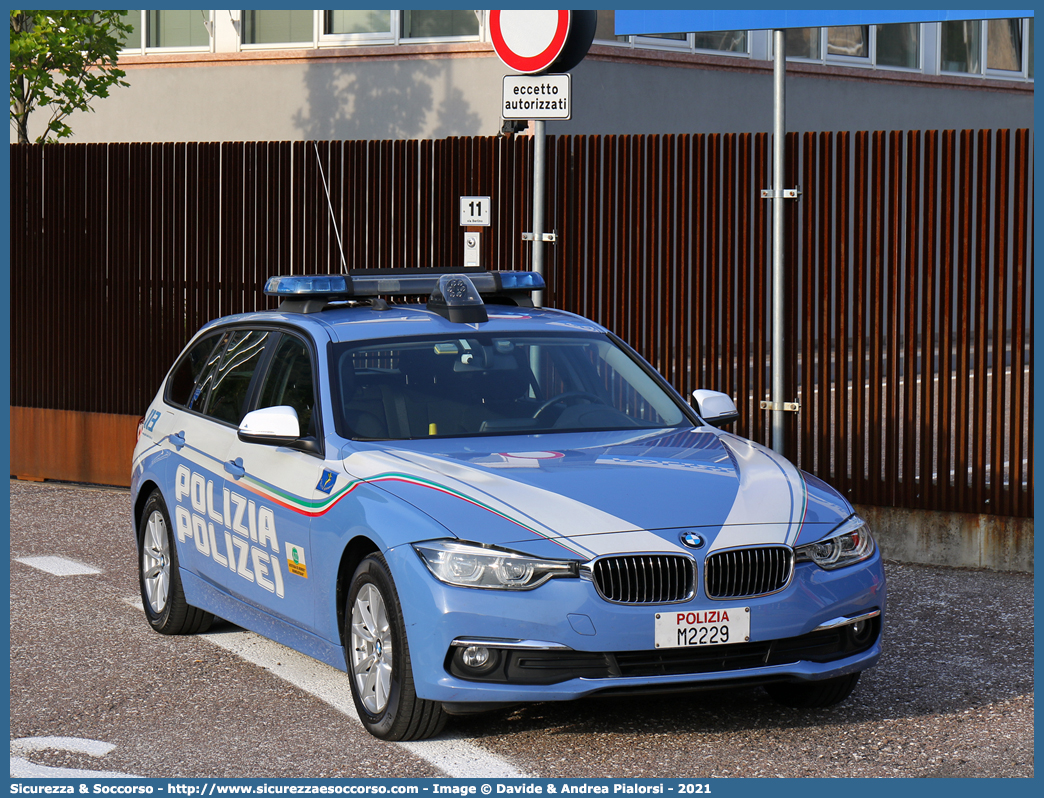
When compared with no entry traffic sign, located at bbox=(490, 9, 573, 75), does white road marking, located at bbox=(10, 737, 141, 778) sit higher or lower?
lower

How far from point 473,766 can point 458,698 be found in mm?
231

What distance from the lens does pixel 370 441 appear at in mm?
5996

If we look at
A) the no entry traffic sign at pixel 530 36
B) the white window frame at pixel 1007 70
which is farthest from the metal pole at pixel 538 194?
the white window frame at pixel 1007 70

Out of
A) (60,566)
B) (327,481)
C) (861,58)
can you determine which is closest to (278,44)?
(861,58)

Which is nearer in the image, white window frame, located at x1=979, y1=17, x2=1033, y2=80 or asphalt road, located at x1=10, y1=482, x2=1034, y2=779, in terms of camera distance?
asphalt road, located at x1=10, y1=482, x2=1034, y2=779

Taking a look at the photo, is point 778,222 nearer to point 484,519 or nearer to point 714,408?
point 714,408

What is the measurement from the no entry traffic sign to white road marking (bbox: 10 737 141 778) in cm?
538

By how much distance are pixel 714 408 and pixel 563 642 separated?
1.88 meters

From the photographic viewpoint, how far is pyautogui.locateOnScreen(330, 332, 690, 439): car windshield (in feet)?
20.4

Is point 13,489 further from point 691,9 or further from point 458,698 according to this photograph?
point 458,698

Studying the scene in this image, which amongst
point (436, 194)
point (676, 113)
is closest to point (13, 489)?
point (436, 194)

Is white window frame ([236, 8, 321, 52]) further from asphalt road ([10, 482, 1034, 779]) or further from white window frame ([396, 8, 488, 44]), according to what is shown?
asphalt road ([10, 482, 1034, 779])

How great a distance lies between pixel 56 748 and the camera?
5.49 m

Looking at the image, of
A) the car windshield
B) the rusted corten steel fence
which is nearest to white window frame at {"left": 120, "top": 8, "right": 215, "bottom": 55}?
the rusted corten steel fence
